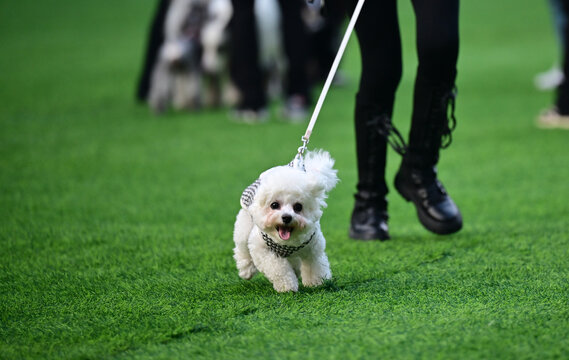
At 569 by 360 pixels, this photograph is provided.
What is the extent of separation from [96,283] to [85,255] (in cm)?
44

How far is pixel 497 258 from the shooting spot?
10.3 feet

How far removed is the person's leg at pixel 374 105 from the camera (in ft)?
10.9

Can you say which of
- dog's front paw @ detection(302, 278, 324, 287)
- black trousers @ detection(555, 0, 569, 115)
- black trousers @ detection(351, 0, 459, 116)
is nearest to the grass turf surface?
dog's front paw @ detection(302, 278, 324, 287)

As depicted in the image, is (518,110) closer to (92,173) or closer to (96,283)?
(92,173)

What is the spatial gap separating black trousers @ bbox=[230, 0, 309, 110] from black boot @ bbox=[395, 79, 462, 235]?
3.61m

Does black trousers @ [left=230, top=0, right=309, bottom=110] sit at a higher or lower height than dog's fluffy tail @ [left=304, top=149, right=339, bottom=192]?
higher

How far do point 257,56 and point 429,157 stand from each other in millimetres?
3934

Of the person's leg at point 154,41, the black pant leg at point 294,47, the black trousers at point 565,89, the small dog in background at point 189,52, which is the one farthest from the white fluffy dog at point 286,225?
the person's leg at point 154,41

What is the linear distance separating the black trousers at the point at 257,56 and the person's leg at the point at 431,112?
11.9ft

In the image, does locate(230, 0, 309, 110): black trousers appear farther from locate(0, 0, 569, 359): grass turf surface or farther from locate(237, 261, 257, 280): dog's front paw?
locate(237, 261, 257, 280): dog's front paw

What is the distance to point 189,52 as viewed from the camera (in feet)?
25.7

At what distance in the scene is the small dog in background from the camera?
25.7 ft

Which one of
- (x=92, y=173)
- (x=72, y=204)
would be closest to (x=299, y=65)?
(x=92, y=173)

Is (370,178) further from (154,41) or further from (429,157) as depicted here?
(154,41)
